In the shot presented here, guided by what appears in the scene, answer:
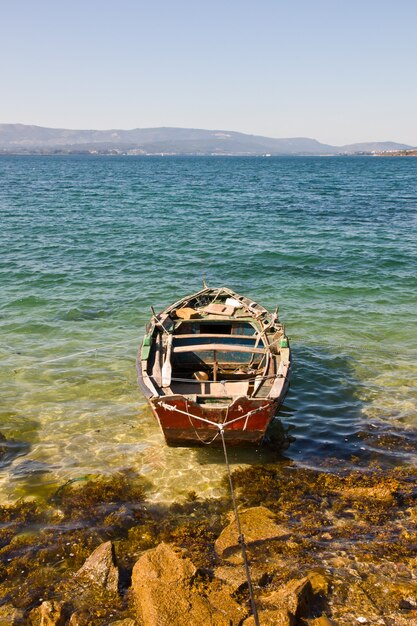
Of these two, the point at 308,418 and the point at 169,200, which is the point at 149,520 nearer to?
the point at 308,418

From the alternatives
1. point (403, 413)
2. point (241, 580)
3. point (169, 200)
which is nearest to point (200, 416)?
point (241, 580)

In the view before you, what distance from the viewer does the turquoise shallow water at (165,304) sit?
42.4ft

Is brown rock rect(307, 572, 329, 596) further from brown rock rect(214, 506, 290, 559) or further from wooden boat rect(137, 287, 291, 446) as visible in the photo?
wooden boat rect(137, 287, 291, 446)

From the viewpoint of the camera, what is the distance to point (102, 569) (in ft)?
27.5

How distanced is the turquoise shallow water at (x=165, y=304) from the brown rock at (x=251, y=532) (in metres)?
1.62

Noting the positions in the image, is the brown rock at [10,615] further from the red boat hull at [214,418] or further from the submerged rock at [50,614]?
the red boat hull at [214,418]

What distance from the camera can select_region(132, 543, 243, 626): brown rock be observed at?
728 cm

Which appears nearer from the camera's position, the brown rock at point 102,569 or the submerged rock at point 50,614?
the submerged rock at point 50,614

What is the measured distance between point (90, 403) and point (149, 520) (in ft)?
19.9

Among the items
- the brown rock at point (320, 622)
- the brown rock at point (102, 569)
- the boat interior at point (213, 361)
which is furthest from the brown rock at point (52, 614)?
the boat interior at point (213, 361)

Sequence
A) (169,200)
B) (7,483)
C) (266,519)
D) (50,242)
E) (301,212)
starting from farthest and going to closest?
(169,200)
(301,212)
(50,242)
(7,483)
(266,519)

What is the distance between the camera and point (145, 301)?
25312 millimetres

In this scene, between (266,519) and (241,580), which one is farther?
(266,519)

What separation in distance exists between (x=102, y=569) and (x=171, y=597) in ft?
4.81
